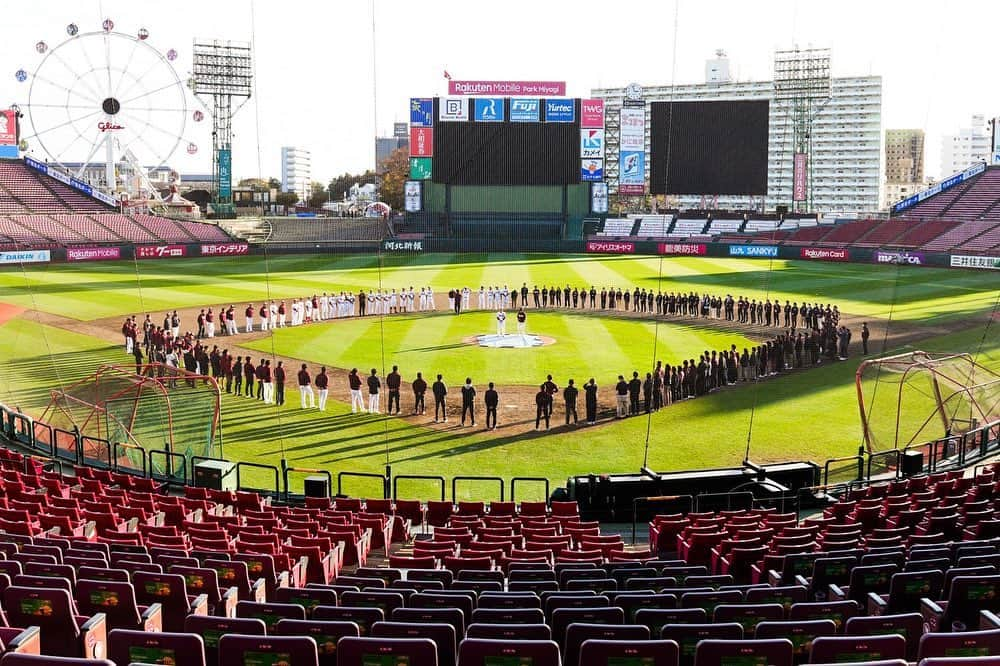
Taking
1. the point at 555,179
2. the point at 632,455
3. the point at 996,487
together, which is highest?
the point at 555,179

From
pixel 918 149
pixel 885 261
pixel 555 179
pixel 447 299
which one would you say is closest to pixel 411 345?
pixel 447 299

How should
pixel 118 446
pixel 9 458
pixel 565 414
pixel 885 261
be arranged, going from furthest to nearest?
pixel 885 261 < pixel 565 414 < pixel 118 446 < pixel 9 458

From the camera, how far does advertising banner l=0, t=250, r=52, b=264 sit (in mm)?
52128

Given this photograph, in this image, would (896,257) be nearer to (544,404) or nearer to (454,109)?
(454,109)

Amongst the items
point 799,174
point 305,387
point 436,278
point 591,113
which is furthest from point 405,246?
point 305,387

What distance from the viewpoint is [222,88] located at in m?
84.8

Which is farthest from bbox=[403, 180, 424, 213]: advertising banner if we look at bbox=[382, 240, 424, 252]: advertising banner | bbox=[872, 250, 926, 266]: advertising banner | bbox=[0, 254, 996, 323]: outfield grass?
bbox=[872, 250, 926, 266]: advertising banner

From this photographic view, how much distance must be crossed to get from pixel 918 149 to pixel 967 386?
202 metres

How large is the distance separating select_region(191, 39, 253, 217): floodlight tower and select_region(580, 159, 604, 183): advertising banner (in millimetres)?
30207

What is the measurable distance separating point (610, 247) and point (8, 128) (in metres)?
48.3

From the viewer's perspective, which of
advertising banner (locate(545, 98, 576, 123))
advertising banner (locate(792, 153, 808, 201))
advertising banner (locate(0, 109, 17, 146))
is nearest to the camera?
advertising banner (locate(0, 109, 17, 146))

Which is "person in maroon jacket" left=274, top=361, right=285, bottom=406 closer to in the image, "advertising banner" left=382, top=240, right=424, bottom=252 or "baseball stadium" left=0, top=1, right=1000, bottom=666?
"baseball stadium" left=0, top=1, right=1000, bottom=666

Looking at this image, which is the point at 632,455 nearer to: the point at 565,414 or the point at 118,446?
the point at 565,414

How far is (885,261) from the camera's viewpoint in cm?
6103
